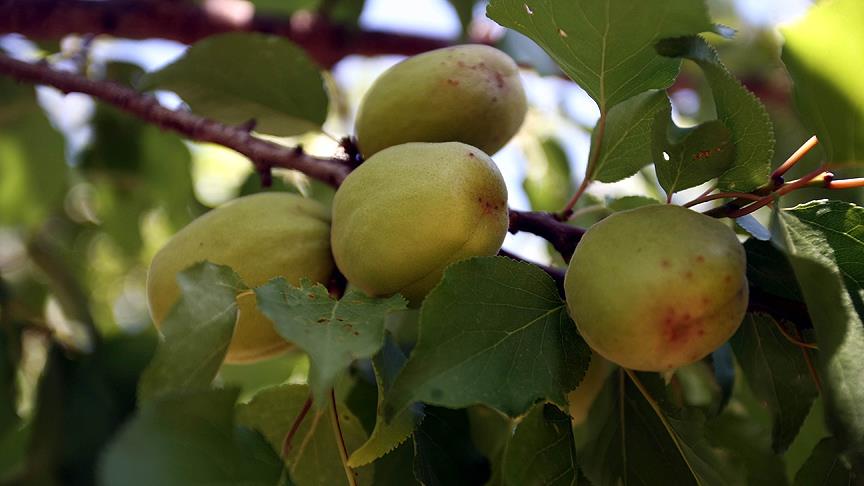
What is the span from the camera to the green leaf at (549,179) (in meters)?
1.89

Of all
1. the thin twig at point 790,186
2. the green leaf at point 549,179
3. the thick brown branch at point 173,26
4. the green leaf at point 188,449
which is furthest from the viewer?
the green leaf at point 549,179

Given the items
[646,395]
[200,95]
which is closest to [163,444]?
[646,395]

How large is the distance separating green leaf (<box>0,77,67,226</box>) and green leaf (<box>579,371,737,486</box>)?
5.33 ft

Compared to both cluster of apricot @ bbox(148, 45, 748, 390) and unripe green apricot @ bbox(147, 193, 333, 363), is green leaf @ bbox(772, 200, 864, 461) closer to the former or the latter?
cluster of apricot @ bbox(148, 45, 748, 390)

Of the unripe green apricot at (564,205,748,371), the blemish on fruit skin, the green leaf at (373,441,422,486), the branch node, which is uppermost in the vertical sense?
the unripe green apricot at (564,205,748,371)

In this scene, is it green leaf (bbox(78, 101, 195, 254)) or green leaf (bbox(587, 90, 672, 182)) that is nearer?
green leaf (bbox(587, 90, 672, 182))

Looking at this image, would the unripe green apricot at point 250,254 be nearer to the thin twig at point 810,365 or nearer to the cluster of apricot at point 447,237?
the cluster of apricot at point 447,237

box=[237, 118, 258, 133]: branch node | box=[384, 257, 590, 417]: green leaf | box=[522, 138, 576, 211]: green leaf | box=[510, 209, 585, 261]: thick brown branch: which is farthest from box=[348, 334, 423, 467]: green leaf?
box=[522, 138, 576, 211]: green leaf

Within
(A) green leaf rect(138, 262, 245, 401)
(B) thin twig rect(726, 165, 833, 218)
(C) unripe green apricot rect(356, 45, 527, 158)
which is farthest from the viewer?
(C) unripe green apricot rect(356, 45, 527, 158)

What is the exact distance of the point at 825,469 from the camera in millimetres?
885

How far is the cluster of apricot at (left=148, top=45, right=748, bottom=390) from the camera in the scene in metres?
0.76

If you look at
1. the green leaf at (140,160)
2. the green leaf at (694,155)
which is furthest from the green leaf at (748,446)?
the green leaf at (140,160)

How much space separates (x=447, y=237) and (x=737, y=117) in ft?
1.09

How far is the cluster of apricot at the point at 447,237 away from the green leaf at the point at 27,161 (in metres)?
1.19
